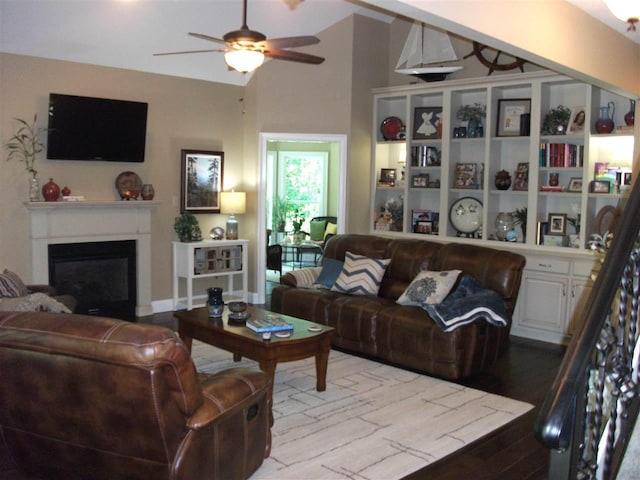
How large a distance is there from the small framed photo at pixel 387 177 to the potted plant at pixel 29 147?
154 inches

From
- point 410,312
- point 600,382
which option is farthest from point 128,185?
point 600,382

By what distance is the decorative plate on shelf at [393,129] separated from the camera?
7672 mm

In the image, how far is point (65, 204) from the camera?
20.5ft

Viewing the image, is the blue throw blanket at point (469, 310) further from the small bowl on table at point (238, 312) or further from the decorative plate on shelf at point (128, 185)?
the decorative plate on shelf at point (128, 185)

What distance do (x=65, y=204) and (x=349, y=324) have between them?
3.06 metres

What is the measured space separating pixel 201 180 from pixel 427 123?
275 cm

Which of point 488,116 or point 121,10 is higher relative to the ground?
point 121,10

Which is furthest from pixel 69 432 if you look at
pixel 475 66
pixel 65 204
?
pixel 475 66

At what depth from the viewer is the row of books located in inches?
244

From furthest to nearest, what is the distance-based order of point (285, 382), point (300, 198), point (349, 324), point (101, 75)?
1. point (300, 198)
2. point (101, 75)
3. point (349, 324)
4. point (285, 382)

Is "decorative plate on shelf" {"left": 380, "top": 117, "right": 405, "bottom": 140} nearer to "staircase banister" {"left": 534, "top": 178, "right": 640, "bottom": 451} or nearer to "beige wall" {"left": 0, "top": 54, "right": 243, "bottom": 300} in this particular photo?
"beige wall" {"left": 0, "top": 54, "right": 243, "bottom": 300}

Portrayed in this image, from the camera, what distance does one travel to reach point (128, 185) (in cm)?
676

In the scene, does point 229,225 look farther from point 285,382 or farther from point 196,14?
point 285,382

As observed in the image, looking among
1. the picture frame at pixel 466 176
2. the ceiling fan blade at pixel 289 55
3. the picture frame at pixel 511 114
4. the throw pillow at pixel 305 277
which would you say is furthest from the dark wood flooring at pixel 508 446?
the ceiling fan blade at pixel 289 55
